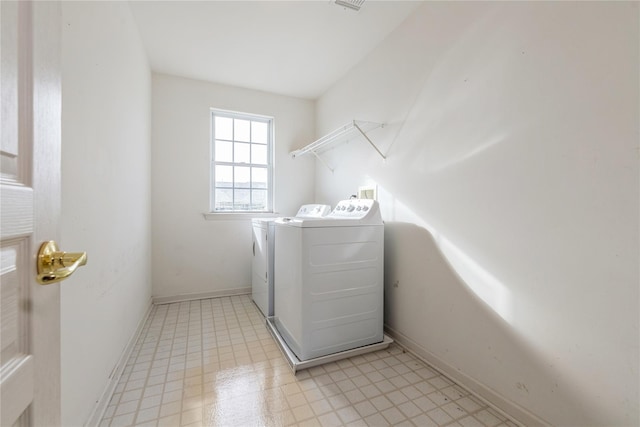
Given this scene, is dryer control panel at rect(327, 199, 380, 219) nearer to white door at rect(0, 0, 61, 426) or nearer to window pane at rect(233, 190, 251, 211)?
window pane at rect(233, 190, 251, 211)

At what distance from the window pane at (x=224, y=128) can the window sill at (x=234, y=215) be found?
3.10 feet

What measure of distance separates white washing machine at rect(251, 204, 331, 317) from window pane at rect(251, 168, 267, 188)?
686 millimetres

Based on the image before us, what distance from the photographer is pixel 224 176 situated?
3266mm

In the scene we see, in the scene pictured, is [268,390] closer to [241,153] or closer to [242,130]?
[241,153]

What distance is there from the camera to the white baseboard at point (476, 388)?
1.29 m

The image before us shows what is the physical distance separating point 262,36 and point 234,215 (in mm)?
1880

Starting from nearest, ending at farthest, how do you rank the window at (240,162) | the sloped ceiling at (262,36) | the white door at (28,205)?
the white door at (28,205)
the sloped ceiling at (262,36)
the window at (240,162)

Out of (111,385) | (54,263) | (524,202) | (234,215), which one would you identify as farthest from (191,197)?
(524,202)

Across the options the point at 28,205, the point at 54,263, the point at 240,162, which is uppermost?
the point at 240,162

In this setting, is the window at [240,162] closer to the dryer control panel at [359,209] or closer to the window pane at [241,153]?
the window pane at [241,153]

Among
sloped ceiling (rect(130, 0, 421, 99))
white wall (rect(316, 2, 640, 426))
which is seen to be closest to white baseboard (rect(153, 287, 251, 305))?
white wall (rect(316, 2, 640, 426))

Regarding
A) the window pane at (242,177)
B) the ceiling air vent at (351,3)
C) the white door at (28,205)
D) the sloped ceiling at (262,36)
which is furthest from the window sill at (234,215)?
the white door at (28,205)

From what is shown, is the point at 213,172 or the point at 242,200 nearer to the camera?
the point at 213,172

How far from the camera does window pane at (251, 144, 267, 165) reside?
3.41 metres
